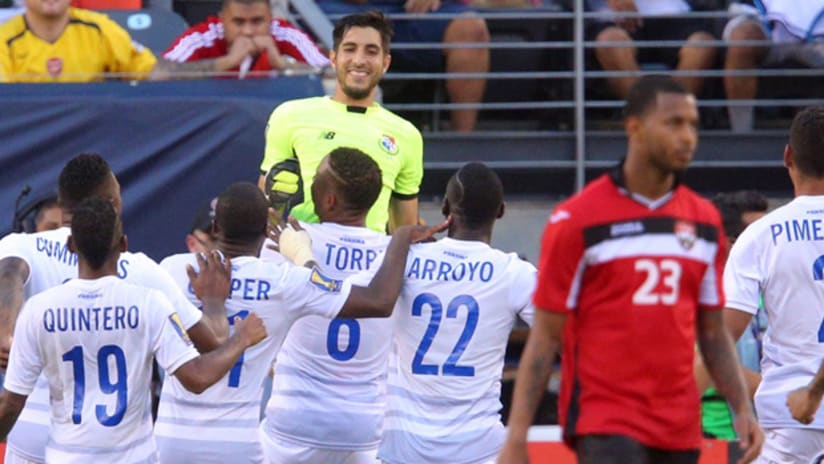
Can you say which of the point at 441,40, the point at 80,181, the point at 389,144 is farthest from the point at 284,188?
the point at 441,40

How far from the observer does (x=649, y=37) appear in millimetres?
12039

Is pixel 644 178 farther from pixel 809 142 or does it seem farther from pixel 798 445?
pixel 798 445

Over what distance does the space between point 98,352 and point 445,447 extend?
170 centimetres

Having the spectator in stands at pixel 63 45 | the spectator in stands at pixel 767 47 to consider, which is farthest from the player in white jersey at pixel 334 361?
the spectator in stands at pixel 767 47

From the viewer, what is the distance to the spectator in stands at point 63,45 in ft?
33.0

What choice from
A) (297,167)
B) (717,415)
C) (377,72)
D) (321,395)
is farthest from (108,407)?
(717,415)

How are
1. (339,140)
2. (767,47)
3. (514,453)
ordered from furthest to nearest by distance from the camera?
1. (767,47)
2. (339,140)
3. (514,453)

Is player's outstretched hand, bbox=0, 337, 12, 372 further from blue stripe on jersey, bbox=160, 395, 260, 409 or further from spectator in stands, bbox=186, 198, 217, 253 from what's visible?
spectator in stands, bbox=186, 198, 217, 253

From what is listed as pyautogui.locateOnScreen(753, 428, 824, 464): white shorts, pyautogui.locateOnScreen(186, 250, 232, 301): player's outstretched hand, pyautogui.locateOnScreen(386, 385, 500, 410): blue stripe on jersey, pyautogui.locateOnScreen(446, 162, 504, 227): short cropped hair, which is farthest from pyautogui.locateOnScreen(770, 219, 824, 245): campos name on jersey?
pyautogui.locateOnScreen(186, 250, 232, 301): player's outstretched hand

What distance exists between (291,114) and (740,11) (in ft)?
15.4

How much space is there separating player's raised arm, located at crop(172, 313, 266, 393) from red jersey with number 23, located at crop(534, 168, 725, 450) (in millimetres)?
1420

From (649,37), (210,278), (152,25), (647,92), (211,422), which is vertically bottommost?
(211,422)

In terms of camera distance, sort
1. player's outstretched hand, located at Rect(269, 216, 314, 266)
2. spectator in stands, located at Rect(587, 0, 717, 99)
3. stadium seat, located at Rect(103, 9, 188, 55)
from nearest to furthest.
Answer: player's outstretched hand, located at Rect(269, 216, 314, 266), stadium seat, located at Rect(103, 9, 188, 55), spectator in stands, located at Rect(587, 0, 717, 99)

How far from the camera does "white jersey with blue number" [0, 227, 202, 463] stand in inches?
268
